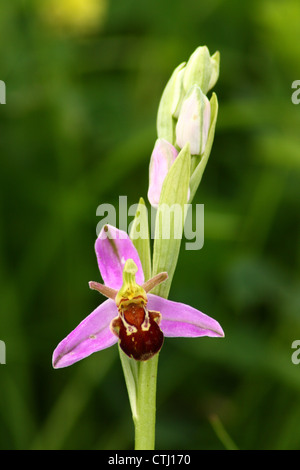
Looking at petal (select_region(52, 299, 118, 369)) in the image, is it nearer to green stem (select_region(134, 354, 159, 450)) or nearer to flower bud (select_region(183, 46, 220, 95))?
green stem (select_region(134, 354, 159, 450))

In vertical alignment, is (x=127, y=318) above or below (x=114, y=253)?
below

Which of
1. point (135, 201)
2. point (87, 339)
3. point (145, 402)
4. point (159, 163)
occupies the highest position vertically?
point (135, 201)

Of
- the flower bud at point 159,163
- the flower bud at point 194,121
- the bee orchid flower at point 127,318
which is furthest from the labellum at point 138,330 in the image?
the flower bud at point 194,121

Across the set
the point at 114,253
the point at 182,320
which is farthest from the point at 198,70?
the point at 182,320

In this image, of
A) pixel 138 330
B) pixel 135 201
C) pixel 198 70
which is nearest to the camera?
pixel 138 330

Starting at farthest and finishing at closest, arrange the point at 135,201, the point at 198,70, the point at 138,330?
the point at 135,201
the point at 198,70
the point at 138,330

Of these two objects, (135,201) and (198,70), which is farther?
(135,201)

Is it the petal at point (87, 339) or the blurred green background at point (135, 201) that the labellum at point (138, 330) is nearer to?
the petal at point (87, 339)

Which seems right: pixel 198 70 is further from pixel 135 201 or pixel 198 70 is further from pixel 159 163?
pixel 135 201
